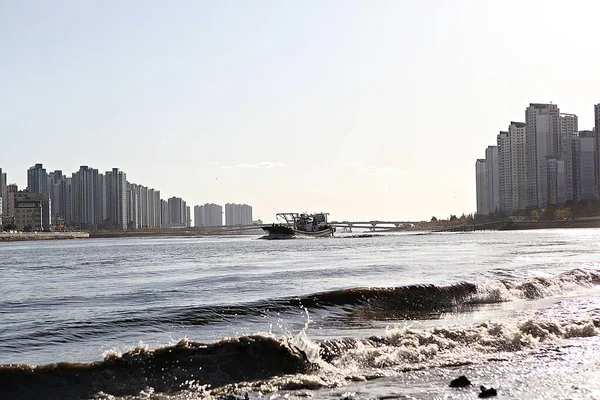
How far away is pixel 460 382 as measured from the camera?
9992 millimetres

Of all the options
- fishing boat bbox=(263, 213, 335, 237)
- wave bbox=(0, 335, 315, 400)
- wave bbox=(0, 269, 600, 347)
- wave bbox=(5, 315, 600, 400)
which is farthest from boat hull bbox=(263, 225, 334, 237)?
wave bbox=(0, 335, 315, 400)

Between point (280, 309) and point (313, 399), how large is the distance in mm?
9117

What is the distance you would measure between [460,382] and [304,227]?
131301 millimetres

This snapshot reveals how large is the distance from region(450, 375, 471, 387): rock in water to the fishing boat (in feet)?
399

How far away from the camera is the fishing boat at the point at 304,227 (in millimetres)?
133750

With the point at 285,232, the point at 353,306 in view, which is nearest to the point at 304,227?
the point at 285,232

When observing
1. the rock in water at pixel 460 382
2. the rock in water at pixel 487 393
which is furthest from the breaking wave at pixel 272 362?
the rock in water at pixel 487 393

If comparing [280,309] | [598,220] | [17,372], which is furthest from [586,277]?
[598,220]

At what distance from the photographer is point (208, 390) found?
10.2 m

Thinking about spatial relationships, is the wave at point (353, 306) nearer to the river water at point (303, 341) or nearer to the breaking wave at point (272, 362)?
the river water at point (303, 341)

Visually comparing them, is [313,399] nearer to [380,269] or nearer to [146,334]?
[146,334]

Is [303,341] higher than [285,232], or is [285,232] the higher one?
[303,341]

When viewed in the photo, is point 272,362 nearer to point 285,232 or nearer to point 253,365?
point 253,365

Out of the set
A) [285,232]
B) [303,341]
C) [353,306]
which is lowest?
[285,232]
